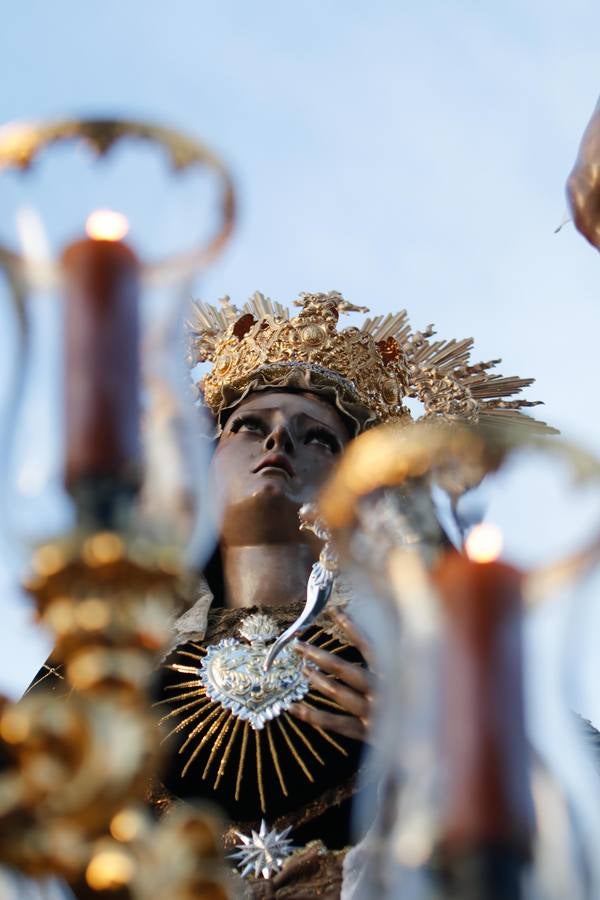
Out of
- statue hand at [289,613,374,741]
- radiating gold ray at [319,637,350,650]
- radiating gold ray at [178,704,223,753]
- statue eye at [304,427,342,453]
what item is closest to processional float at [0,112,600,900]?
statue hand at [289,613,374,741]

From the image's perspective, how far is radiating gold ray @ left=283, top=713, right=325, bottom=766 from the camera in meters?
5.66

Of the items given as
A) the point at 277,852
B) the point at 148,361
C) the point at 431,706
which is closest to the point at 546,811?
the point at 431,706

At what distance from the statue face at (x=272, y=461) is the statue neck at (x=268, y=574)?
0.04 metres

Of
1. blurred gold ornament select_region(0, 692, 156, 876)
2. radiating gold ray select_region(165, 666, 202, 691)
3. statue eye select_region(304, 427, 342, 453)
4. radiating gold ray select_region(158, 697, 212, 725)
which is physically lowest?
blurred gold ornament select_region(0, 692, 156, 876)

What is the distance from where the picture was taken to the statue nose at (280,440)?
6492 millimetres

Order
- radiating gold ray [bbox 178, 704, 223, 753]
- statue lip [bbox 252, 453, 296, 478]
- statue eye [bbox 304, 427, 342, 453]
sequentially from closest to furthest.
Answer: radiating gold ray [bbox 178, 704, 223, 753] → statue lip [bbox 252, 453, 296, 478] → statue eye [bbox 304, 427, 342, 453]

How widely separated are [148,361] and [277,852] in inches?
116

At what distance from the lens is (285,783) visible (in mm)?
5578

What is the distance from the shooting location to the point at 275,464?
6414mm

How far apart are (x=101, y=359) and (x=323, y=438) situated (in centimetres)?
405

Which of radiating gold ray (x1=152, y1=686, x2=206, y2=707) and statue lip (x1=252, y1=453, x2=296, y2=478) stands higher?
statue lip (x1=252, y1=453, x2=296, y2=478)

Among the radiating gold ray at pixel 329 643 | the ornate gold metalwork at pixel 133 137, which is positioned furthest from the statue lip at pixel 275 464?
the ornate gold metalwork at pixel 133 137

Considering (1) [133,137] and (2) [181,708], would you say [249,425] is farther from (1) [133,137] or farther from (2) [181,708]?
(1) [133,137]

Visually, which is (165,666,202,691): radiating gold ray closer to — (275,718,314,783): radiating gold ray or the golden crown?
(275,718,314,783): radiating gold ray
